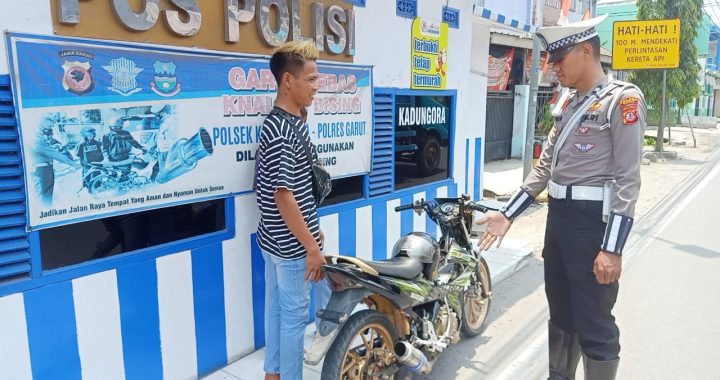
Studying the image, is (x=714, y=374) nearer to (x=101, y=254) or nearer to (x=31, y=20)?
(x=101, y=254)

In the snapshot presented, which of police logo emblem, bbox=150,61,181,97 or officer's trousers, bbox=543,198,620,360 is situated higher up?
police logo emblem, bbox=150,61,181,97

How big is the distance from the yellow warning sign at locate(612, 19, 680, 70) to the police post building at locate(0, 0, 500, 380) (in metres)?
12.7

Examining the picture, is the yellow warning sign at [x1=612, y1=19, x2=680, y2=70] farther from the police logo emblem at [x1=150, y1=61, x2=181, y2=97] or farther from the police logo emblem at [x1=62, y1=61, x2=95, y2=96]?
the police logo emblem at [x1=62, y1=61, x2=95, y2=96]

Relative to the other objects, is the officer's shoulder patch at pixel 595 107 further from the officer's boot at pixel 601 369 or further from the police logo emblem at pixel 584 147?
the officer's boot at pixel 601 369

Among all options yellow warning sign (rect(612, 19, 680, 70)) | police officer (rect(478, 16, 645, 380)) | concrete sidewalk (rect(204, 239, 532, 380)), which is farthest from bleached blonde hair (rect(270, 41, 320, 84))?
yellow warning sign (rect(612, 19, 680, 70))

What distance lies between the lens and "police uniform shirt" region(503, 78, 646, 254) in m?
2.48

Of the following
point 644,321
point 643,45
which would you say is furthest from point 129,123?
point 643,45

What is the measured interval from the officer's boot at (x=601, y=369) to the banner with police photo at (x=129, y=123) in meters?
2.11

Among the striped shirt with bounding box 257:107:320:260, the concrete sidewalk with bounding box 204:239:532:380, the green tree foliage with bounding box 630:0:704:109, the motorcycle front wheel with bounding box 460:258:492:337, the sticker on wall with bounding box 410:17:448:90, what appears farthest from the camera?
the green tree foliage with bounding box 630:0:704:109

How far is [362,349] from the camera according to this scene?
2891mm

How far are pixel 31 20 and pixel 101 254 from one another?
1.11 m

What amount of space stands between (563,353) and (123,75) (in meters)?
2.77

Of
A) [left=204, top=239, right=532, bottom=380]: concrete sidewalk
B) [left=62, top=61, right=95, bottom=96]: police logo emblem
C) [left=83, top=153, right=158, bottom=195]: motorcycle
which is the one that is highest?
[left=62, top=61, right=95, bottom=96]: police logo emblem

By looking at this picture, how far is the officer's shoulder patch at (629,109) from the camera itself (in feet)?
8.18
